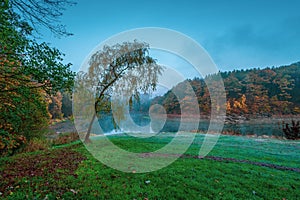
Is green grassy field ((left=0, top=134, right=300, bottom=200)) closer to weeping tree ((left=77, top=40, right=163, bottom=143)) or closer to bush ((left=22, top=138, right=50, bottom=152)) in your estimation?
bush ((left=22, top=138, right=50, bottom=152))

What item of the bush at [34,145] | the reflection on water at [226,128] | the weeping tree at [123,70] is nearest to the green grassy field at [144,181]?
the bush at [34,145]

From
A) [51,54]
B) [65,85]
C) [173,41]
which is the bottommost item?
[65,85]

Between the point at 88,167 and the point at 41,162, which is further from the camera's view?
the point at 41,162

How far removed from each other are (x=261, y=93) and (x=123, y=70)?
50.9 metres

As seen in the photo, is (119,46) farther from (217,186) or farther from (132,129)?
(132,129)

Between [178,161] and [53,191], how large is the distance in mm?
4030

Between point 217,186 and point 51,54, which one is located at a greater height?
point 51,54

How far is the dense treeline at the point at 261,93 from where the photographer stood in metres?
41.0

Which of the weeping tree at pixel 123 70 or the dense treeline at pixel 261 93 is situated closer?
the weeping tree at pixel 123 70

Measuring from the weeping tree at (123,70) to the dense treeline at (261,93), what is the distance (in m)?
29.0

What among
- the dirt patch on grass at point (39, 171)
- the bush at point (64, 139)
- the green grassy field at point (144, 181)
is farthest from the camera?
the bush at point (64, 139)

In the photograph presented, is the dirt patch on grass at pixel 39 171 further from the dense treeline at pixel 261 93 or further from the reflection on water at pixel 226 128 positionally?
the dense treeline at pixel 261 93

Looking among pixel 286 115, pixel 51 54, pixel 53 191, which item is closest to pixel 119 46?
pixel 51 54

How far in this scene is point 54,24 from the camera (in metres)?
3.73
